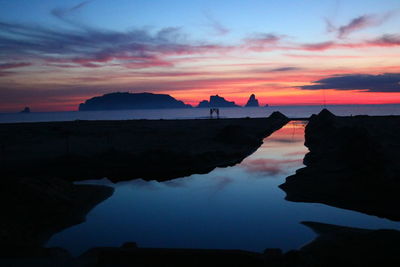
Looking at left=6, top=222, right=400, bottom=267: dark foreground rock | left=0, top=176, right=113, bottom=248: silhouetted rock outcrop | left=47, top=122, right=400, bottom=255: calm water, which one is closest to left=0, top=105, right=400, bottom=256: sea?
left=47, top=122, right=400, bottom=255: calm water

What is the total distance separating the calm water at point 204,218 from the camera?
15.3 metres

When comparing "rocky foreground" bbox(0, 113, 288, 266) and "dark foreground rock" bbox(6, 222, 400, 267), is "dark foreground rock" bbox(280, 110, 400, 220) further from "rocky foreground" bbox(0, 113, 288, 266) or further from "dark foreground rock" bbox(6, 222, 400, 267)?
"rocky foreground" bbox(0, 113, 288, 266)

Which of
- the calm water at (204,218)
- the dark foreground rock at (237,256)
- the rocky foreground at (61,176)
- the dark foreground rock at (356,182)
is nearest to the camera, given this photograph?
the dark foreground rock at (237,256)

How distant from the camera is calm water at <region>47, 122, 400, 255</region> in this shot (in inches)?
601

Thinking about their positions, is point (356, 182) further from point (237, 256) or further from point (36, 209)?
point (36, 209)

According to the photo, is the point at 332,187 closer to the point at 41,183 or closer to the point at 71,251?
the point at 71,251

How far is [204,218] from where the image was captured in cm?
1847

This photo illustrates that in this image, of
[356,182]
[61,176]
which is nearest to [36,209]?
[61,176]

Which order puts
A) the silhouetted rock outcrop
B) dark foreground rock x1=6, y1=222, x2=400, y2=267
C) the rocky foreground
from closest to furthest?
dark foreground rock x1=6, y1=222, x2=400, y2=267 < the rocky foreground < the silhouetted rock outcrop

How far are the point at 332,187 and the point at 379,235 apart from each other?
1018 cm

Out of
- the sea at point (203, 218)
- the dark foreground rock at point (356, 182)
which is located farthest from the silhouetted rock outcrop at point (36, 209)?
the dark foreground rock at point (356, 182)

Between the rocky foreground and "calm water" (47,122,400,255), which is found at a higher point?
the rocky foreground

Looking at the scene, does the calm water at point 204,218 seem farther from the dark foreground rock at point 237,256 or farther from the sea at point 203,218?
the dark foreground rock at point 237,256

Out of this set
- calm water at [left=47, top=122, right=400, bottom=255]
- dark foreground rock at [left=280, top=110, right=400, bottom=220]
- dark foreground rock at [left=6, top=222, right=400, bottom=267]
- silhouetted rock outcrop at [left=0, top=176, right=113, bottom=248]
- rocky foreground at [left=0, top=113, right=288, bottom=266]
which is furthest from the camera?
dark foreground rock at [left=280, top=110, right=400, bottom=220]
